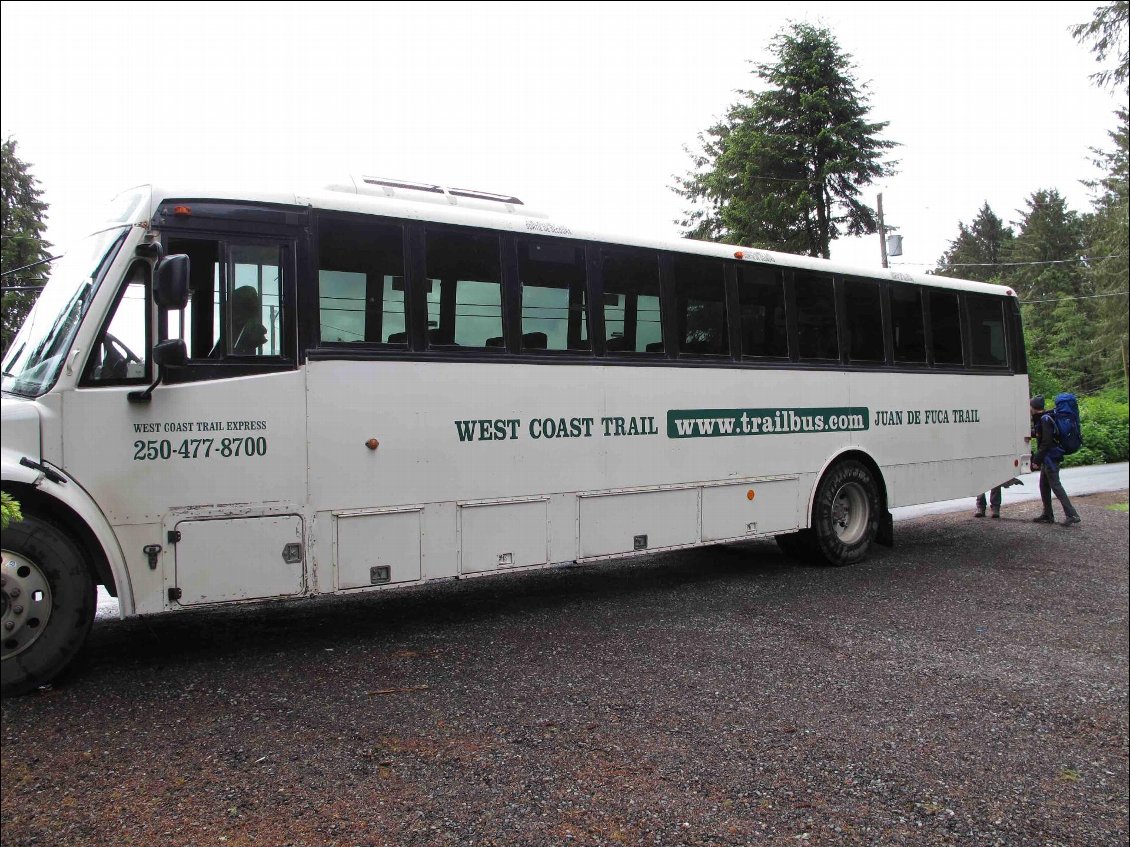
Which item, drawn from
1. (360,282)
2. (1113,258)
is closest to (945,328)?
(360,282)

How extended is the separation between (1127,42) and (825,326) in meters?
19.4

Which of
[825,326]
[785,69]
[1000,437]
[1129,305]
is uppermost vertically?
[785,69]

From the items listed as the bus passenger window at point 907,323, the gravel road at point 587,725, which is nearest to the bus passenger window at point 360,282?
the gravel road at point 587,725

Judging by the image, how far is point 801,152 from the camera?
27.6m

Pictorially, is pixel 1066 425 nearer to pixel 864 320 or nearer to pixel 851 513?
pixel 864 320

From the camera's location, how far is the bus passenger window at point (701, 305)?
8.26 meters

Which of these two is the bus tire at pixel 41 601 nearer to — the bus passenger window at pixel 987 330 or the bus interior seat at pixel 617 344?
the bus interior seat at pixel 617 344

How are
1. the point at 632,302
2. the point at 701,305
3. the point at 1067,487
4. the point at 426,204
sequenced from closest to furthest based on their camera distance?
1. the point at 426,204
2. the point at 632,302
3. the point at 701,305
4. the point at 1067,487

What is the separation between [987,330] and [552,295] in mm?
6860

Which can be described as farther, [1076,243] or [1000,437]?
[1076,243]

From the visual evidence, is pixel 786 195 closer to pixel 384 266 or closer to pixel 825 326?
pixel 825 326

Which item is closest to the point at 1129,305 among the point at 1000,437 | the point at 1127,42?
the point at 1127,42

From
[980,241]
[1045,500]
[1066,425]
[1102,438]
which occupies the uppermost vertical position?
[980,241]

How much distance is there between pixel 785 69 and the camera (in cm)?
2777
